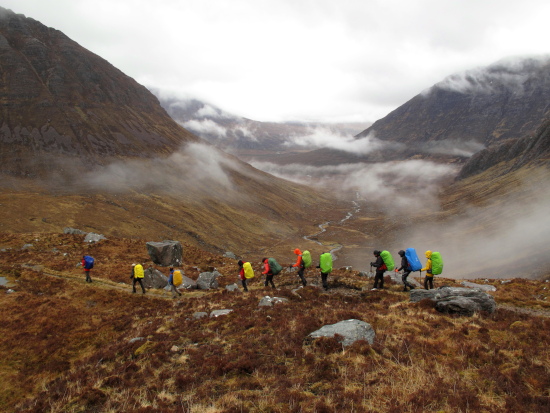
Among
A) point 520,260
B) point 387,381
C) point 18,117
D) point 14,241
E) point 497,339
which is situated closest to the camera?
point 387,381

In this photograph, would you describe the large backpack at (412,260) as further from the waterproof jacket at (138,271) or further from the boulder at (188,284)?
the waterproof jacket at (138,271)

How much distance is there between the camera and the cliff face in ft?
403

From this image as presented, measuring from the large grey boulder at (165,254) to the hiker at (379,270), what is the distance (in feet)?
87.9

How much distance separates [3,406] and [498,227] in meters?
118

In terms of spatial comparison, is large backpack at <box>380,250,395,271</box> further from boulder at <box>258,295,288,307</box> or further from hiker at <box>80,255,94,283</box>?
hiker at <box>80,255,94,283</box>

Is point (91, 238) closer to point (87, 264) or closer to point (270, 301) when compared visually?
point (87, 264)

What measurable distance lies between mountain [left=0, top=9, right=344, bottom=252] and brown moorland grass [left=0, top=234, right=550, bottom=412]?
58643 mm

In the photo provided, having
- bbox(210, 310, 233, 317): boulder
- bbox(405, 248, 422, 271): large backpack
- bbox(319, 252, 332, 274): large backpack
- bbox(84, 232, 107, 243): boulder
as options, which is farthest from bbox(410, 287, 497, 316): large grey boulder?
bbox(84, 232, 107, 243): boulder

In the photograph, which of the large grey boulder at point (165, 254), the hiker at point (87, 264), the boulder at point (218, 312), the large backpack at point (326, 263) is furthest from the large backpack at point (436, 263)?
the large grey boulder at point (165, 254)

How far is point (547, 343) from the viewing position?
38.9ft

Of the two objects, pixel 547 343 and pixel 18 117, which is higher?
pixel 18 117

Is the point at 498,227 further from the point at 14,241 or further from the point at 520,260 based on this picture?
the point at 14,241

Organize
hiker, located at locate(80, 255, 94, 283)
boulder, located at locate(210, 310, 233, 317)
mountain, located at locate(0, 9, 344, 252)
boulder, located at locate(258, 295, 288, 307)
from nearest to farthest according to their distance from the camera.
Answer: boulder, located at locate(210, 310, 233, 317)
boulder, located at locate(258, 295, 288, 307)
hiker, located at locate(80, 255, 94, 283)
mountain, located at locate(0, 9, 344, 252)

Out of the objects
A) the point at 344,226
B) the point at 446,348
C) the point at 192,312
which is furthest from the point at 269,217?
the point at 446,348
